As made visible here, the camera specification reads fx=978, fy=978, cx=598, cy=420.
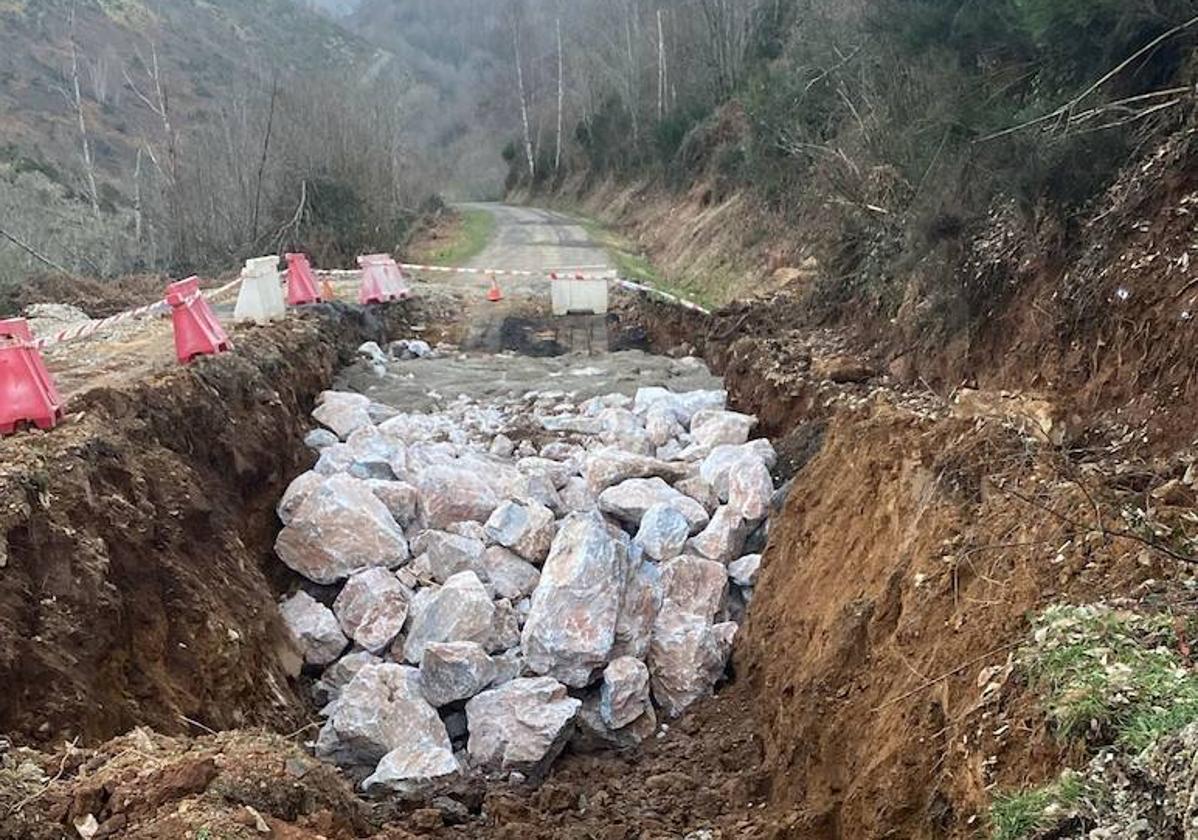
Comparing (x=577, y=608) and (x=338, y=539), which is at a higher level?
(x=338, y=539)

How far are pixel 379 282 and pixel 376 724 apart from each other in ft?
33.0

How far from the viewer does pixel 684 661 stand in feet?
21.4

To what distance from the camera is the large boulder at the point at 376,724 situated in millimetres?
5918

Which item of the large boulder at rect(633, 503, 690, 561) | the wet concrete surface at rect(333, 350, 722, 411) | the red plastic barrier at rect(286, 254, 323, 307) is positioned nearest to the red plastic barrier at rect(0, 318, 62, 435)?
the large boulder at rect(633, 503, 690, 561)

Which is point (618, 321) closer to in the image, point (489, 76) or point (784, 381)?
point (784, 381)

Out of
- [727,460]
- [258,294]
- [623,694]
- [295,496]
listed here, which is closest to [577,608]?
[623,694]

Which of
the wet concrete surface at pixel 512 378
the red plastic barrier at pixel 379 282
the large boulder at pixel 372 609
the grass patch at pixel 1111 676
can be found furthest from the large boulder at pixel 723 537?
the red plastic barrier at pixel 379 282

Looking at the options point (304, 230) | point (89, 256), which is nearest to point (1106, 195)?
point (304, 230)

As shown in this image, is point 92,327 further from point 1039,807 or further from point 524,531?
point 1039,807

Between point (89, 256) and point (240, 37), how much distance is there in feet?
196

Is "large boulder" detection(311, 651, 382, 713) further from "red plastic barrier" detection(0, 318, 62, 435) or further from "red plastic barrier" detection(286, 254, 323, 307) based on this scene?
"red plastic barrier" detection(286, 254, 323, 307)

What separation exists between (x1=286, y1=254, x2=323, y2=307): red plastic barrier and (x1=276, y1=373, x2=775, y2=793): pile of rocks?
3.93 meters

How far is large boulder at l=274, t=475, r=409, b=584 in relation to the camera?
7.29 metres

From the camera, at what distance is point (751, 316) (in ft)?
38.7
